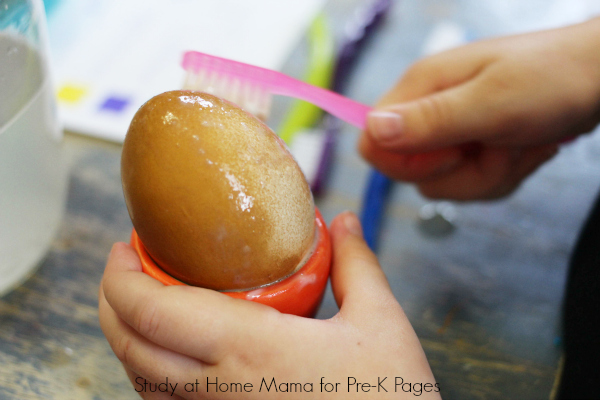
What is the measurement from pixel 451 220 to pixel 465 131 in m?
0.17

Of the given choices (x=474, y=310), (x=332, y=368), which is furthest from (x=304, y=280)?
(x=474, y=310)

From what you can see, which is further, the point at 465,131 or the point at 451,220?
the point at 451,220

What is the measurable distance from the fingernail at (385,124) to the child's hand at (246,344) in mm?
266

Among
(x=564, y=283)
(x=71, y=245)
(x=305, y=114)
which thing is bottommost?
→ (x=71, y=245)

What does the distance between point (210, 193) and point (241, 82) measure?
23 cm

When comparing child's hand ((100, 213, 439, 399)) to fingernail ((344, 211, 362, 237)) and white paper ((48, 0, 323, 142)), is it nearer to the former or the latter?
fingernail ((344, 211, 362, 237))

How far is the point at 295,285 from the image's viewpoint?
39 centimetres

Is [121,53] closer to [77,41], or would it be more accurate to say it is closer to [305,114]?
[77,41]

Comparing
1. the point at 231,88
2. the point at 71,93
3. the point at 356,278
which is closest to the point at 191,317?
the point at 356,278

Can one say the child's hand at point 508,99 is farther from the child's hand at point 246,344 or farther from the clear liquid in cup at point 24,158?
the clear liquid in cup at point 24,158

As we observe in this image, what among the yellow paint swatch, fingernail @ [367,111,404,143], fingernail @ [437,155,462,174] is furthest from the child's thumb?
the yellow paint swatch

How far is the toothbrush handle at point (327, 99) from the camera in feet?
1.78

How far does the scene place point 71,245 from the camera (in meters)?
0.63

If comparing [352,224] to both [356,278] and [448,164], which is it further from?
[448,164]
